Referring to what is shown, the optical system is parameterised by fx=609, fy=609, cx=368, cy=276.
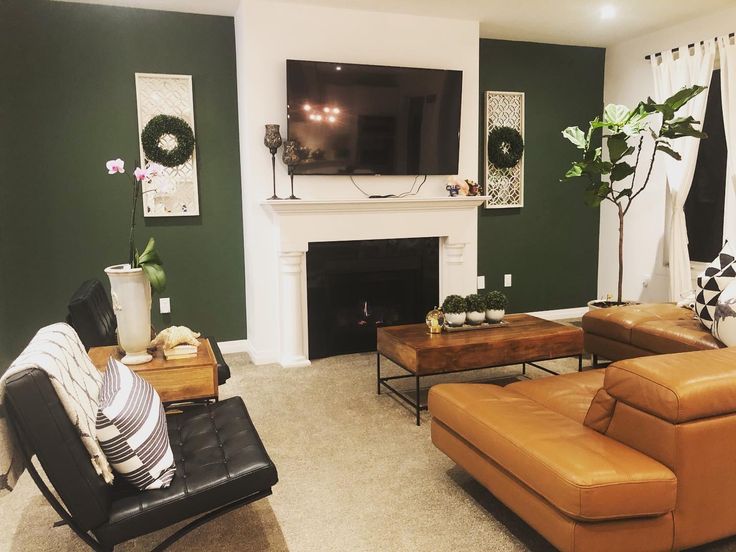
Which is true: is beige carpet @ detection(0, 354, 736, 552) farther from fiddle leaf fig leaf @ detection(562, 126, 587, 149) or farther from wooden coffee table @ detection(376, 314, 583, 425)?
fiddle leaf fig leaf @ detection(562, 126, 587, 149)

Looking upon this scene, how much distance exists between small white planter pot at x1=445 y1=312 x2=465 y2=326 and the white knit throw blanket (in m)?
2.17

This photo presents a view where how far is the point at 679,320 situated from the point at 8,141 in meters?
4.69

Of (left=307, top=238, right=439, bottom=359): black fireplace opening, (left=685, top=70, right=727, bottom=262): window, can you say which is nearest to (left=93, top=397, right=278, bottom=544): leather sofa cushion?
(left=307, top=238, right=439, bottom=359): black fireplace opening

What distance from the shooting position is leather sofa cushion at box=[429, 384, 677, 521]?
1.80 meters

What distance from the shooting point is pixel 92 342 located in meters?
3.03

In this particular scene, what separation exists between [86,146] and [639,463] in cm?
417

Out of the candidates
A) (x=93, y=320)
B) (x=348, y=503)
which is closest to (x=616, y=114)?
(x=348, y=503)

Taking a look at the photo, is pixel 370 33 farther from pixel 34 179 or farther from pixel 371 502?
pixel 371 502

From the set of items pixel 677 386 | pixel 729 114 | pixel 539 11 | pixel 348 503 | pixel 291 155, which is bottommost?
pixel 348 503

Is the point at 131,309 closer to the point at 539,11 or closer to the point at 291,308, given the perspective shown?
the point at 291,308

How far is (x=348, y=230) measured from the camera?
15.5 feet

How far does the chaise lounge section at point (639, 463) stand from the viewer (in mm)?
1813

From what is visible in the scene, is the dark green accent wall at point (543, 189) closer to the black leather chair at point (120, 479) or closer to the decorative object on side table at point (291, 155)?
the decorative object on side table at point (291, 155)

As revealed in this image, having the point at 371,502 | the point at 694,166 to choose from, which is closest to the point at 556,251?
Answer: the point at 694,166
